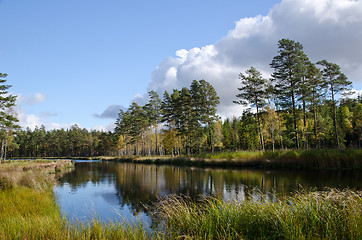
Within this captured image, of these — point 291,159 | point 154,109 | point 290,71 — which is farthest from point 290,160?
point 154,109

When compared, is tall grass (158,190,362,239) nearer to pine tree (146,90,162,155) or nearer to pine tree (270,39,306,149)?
pine tree (270,39,306,149)

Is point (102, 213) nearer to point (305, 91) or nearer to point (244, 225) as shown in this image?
point (244, 225)

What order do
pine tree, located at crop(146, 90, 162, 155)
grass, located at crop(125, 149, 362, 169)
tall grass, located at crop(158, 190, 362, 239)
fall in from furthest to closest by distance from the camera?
pine tree, located at crop(146, 90, 162, 155), grass, located at crop(125, 149, 362, 169), tall grass, located at crop(158, 190, 362, 239)

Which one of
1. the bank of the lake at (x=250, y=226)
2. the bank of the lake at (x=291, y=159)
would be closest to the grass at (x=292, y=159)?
the bank of the lake at (x=291, y=159)

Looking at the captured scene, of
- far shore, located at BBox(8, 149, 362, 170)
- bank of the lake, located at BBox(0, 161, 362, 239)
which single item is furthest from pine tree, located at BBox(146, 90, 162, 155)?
bank of the lake, located at BBox(0, 161, 362, 239)

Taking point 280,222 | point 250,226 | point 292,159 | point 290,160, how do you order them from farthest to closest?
point 290,160 < point 292,159 < point 250,226 < point 280,222

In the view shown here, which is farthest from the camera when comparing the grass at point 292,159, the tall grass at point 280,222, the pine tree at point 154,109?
the pine tree at point 154,109

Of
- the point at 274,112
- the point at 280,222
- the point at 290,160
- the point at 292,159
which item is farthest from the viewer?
the point at 274,112

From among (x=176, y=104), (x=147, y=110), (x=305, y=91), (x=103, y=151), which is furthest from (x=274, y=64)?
(x=103, y=151)

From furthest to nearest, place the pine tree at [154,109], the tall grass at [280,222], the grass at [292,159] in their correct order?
the pine tree at [154,109] < the grass at [292,159] < the tall grass at [280,222]

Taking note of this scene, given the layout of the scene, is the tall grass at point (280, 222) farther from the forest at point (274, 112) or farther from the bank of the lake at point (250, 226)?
the forest at point (274, 112)

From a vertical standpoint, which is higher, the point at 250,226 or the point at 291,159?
the point at 250,226

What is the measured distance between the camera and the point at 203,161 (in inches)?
1479

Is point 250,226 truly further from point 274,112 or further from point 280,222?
point 274,112
